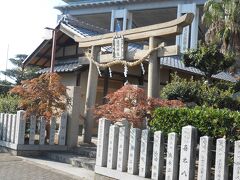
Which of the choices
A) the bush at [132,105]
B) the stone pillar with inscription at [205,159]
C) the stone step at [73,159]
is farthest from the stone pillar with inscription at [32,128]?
the stone pillar with inscription at [205,159]

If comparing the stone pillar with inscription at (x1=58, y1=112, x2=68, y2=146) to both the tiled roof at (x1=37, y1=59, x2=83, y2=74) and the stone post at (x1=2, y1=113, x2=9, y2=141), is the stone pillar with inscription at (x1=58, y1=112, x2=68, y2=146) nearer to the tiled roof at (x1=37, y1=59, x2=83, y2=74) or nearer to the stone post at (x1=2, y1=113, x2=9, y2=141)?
the stone post at (x1=2, y1=113, x2=9, y2=141)

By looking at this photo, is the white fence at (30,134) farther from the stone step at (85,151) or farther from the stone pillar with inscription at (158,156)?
the stone pillar with inscription at (158,156)

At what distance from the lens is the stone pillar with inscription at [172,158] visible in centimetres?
725

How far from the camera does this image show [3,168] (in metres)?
10.1

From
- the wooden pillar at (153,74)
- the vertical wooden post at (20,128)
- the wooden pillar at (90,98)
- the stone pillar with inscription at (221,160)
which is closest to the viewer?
the stone pillar with inscription at (221,160)

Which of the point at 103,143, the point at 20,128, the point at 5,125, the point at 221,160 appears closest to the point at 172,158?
the point at 221,160

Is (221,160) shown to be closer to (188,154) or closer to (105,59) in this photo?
(188,154)

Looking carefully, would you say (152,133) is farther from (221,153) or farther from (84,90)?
(84,90)

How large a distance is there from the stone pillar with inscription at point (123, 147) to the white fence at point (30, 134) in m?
4.49

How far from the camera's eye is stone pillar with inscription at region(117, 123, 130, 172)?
8.38m

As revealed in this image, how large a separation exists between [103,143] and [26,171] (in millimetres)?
2315

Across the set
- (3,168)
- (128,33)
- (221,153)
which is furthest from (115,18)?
(221,153)

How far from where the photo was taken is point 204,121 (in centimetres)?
745

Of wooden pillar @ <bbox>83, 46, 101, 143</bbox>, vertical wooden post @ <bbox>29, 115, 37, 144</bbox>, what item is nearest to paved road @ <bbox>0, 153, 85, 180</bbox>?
vertical wooden post @ <bbox>29, 115, 37, 144</bbox>
